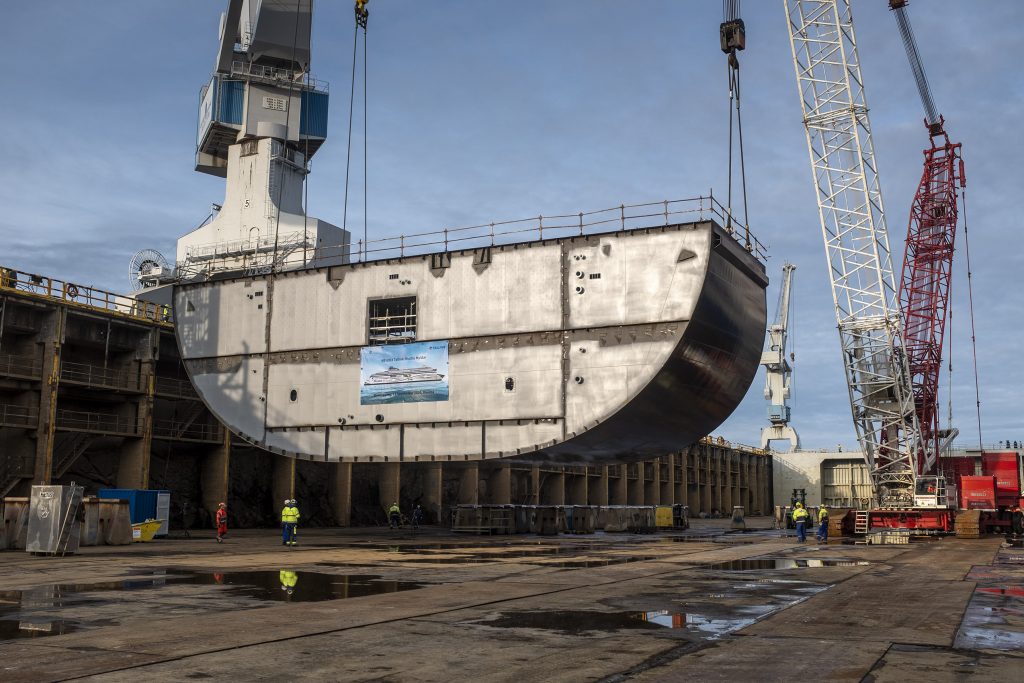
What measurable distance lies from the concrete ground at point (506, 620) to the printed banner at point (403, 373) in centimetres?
971

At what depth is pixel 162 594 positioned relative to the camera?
620 inches

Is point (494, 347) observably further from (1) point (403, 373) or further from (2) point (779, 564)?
(2) point (779, 564)

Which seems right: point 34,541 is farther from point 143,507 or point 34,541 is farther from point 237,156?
point 237,156

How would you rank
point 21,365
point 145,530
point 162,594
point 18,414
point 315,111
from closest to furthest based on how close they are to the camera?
point 162,594 < point 145,530 < point 18,414 < point 21,365 < point 315,111

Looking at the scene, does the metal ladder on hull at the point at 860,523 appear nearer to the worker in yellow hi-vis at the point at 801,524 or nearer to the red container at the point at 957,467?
the worker in yellow hi-vis at the point at 801,524

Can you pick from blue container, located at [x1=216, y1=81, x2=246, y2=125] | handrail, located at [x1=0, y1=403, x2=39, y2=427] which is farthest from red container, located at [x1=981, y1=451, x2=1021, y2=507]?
blue container, located at [x1=216, y1=81, x2=246, y2=125]

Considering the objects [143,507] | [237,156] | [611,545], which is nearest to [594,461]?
[611,545]

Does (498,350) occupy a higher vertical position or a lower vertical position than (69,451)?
higher

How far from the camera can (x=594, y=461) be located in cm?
3572

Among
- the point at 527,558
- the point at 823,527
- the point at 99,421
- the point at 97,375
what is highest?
the point at 97,375

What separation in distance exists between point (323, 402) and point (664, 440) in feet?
42.5


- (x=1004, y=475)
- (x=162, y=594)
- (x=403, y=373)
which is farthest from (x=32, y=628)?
(x=1004, y=475)

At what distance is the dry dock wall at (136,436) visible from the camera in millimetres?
40625

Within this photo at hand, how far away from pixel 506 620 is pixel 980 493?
40762 mm
